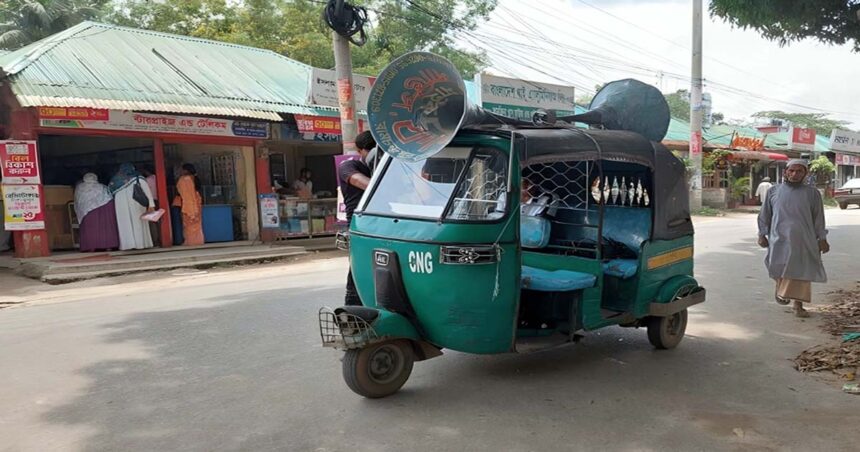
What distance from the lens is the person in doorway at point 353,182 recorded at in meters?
4.97

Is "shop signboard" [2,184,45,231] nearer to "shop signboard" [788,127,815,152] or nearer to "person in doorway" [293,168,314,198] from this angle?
"person in doorway" [293,168,314,198]

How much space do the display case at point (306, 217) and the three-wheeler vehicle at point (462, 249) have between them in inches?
406

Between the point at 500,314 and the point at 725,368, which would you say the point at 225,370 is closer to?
the point at 500,314

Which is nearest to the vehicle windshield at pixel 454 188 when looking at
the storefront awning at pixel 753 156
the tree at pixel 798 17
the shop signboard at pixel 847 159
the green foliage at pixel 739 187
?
the tree at pixel 798 17

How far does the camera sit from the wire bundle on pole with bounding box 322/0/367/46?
821 cm

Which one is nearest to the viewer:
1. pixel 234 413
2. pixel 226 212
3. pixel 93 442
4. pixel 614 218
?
pixel 93 442

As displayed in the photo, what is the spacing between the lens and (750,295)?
7.57 meters

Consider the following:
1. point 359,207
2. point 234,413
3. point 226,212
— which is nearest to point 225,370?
point 234,413

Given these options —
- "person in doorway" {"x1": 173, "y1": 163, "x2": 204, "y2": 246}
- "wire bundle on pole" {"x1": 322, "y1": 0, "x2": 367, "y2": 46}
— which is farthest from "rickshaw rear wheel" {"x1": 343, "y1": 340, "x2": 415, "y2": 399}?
"person in doorway" {"x1": 173, "y1": 163, "x2": 204, "y2": 246}

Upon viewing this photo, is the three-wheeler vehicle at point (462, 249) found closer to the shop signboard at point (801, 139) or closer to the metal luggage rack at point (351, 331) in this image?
the metal luggage rack at point (351, 331)

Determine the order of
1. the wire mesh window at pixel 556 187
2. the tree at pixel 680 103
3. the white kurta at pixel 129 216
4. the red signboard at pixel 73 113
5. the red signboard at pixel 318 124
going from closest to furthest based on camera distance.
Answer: the wire mesh window at pixel 556 187 → the red signboard at pixel 73 113 → the white kurta at pixel 129 216 → the red signboard at pixel 318 124 → the tree at pixel 680 103

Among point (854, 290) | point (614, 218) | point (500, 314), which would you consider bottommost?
point (854, 290)

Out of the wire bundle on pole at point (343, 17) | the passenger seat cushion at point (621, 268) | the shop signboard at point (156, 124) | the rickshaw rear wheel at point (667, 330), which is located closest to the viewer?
the passenger seat cushion at point (621, 268)

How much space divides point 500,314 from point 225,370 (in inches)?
90.9
